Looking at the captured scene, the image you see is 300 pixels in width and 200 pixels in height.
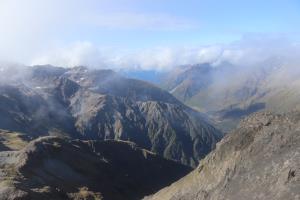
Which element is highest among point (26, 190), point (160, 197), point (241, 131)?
point (241, 131)

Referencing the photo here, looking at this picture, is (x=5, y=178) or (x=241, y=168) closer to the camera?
(x=241, y=168)

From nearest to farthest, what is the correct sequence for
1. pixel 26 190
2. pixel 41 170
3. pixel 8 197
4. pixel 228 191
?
pixel 228 191 < pixel 8 197 < pixel 26 190 < pixel 41 170

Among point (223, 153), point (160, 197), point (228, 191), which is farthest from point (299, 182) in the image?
point (160, 197)

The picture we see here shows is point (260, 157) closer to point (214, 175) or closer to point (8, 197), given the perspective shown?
point (214, 175)

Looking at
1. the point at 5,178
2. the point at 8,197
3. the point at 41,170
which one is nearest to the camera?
the point at 8,197

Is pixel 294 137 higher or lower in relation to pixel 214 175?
higher

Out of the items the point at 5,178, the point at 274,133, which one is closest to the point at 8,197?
the point at 5,178
